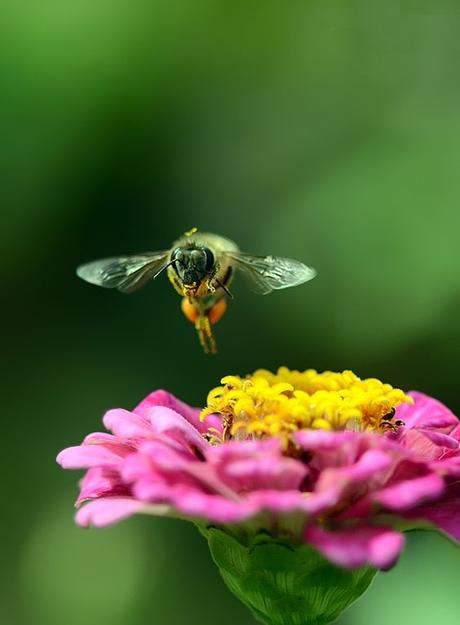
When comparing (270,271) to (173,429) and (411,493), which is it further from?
(411,493)

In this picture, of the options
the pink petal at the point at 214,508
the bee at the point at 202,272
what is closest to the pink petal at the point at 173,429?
the pink petal at the point at 214,508

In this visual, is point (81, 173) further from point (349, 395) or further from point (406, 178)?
point (349, 395)

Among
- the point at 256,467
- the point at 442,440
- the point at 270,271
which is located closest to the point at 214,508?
the point at 256,467

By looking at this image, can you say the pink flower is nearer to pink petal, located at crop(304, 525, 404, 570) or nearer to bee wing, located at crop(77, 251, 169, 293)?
pink petal, located at crop(304, 525, 404, 570)

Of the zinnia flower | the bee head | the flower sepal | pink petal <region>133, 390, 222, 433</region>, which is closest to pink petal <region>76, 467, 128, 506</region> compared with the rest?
the zinnia flower

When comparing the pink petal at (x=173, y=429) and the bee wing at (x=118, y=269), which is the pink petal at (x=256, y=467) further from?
the bee wing at (x=118, y=269)

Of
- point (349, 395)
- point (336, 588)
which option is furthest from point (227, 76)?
point (336, 588)
